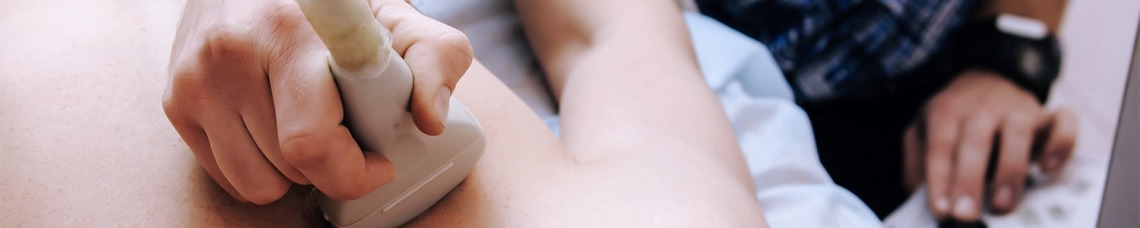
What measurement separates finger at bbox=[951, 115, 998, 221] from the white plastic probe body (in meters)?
0.65

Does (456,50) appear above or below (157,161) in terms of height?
above

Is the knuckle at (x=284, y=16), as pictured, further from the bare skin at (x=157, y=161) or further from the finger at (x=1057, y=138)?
the finger at (x=1057, y=138)

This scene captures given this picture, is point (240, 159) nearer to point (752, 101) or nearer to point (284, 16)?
point (284, 16)

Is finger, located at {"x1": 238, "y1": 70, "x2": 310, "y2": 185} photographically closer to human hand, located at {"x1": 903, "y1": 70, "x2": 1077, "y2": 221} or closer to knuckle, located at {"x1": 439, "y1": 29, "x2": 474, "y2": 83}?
knuckle, located at {"x1": 439, "y1": 29, "x2": 474, "y2": 83}

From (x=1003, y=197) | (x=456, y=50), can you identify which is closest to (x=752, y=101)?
(x=1003, y=197)

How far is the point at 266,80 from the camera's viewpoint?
43cm

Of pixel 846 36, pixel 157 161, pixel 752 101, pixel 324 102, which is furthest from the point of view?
pixel 846 36

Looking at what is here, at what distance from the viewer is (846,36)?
3.30 feet

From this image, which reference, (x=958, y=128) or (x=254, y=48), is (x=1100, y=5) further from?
(x=254, y=48)

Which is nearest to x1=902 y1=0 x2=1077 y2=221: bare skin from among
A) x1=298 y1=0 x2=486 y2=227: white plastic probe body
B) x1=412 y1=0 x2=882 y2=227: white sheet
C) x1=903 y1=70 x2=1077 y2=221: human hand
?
x1=903 y1=70 x2=1077 y2=221: human hand

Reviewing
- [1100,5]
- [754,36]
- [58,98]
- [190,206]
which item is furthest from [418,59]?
[1100,5]

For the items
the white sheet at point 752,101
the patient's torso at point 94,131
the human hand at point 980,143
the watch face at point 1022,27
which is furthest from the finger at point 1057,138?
the patient's torso at point 94,131

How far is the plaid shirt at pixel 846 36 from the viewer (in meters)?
0.97

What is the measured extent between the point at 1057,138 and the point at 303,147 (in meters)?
0.86
